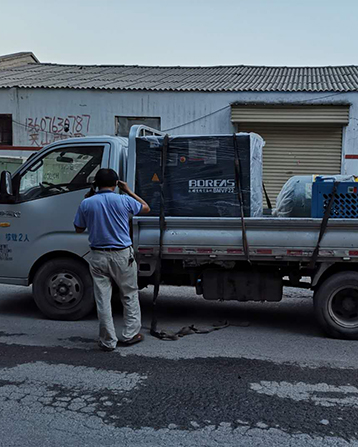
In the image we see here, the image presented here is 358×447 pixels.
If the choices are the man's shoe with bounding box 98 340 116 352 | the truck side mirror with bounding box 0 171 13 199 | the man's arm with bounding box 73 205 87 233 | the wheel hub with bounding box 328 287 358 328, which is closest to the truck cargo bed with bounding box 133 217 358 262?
the wheel hub with bounding box 328 287 358 328

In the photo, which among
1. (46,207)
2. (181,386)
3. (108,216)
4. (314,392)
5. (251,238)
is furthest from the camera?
(46,207)

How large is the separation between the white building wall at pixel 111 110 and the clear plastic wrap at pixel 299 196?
9.11 meters

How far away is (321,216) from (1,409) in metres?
3.55

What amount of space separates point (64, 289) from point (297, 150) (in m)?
10.4

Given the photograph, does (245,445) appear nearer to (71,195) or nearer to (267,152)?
(71,195)

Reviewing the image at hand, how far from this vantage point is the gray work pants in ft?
17.4

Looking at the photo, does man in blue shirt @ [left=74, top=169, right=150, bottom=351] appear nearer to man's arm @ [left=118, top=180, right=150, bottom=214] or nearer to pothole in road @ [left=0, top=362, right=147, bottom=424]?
man's arm @ [left=118, top=180, right=150, bottom=214]

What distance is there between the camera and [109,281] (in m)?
5.43

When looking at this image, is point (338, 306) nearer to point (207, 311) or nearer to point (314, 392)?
point (314, 392)

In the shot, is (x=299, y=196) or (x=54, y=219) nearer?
(x=299, y=196)

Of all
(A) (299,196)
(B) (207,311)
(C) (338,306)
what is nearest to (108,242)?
(A) (299,196)

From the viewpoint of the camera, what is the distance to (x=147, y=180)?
5.91 m

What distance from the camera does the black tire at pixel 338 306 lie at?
5.63 metres

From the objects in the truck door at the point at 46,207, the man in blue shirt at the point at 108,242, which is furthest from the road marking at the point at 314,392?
the truck door at the point at 46,207
